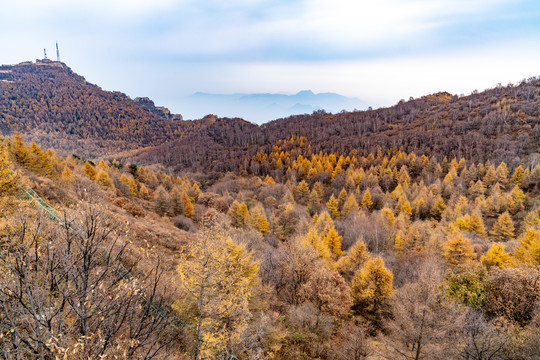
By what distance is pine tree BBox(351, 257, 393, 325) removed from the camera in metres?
24.4

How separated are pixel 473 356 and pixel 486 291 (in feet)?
27.6

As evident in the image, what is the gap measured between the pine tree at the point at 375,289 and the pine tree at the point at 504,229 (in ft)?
114

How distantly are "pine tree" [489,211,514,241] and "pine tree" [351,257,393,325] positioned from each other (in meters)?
34.8

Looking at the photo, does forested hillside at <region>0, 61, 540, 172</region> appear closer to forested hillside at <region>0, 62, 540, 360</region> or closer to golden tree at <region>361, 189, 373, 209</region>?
forested hillside at <region>0, 62, 540, 360</region>

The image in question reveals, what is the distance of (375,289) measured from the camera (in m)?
24.5

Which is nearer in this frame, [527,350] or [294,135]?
[527,350]

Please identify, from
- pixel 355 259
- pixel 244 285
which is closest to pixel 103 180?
pixel 244 285

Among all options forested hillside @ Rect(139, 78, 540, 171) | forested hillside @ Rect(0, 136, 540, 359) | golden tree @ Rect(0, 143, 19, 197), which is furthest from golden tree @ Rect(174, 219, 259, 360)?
forested hillside @ Rect(139, 78, 540, 171)

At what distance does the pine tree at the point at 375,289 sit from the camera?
960 inches

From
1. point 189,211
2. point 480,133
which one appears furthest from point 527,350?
point 480,133

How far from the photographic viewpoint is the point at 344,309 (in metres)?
21.2

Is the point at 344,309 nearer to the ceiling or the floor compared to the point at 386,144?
nearer to the floor

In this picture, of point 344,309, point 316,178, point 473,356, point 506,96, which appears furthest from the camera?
point 506,96

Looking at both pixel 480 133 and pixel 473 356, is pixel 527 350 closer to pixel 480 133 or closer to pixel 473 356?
pixel 473 356
